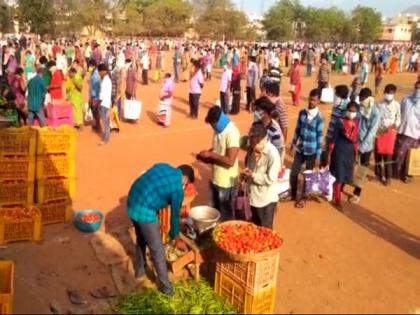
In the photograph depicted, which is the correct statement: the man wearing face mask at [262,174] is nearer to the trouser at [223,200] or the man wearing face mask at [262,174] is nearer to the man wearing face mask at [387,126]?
the trouser at [223,200]

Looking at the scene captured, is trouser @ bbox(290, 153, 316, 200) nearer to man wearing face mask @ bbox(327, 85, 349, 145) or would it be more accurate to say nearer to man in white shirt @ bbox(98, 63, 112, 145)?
man wearing face mask @ bbox(327, 85, 349, 145)

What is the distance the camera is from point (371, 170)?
10219mm

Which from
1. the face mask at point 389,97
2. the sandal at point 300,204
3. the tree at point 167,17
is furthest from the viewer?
the tree at point 167,17

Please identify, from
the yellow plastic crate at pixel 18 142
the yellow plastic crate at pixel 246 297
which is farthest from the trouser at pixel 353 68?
the yellow plastic crate at pixel 246 297

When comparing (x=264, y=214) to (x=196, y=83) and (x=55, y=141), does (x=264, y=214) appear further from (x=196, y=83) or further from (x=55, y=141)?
(x=196, y=83)

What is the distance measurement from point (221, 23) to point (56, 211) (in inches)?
2573

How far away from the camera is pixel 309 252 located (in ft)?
20.9

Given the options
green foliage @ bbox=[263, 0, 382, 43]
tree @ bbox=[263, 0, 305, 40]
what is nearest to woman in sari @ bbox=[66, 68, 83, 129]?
tree @ bbox=[263, 0, 305, 40]

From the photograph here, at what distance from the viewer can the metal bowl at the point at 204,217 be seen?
18.2 feet

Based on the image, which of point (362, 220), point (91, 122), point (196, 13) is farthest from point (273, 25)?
point (362, 220)

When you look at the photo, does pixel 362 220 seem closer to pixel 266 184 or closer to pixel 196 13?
pixel 266 184

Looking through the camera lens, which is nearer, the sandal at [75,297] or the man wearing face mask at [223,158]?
the sandal at [75,297]

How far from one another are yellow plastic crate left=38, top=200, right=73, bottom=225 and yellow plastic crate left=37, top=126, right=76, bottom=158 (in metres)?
0.74

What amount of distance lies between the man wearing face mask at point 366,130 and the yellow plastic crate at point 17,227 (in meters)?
5.33
